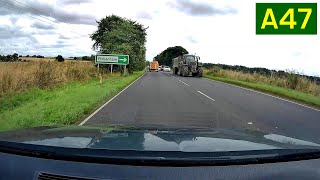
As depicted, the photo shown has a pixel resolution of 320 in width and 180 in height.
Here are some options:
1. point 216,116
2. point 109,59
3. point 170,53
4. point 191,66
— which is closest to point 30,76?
point 216,116

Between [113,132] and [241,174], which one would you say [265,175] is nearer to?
[241,174]

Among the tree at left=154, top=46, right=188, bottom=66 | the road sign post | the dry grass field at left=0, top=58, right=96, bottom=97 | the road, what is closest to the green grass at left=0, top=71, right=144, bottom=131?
the road

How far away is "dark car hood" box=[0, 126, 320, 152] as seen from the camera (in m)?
3.51

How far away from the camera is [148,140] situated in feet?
12.6

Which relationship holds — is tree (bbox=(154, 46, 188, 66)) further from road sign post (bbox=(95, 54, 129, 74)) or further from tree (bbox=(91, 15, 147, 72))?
road sign post (bbox=(95, 54, 129, 74))

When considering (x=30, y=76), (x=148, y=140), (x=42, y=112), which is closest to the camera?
(x=148, y=140)

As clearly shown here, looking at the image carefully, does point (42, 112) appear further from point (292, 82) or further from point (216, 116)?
point (292, 82)

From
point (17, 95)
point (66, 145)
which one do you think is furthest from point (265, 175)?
point (17, 95)

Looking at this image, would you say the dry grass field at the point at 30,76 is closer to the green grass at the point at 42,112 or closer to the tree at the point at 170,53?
the green grass at the point at 42,112

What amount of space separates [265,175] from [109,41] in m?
60.0

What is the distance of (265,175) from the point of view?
10.3 feet

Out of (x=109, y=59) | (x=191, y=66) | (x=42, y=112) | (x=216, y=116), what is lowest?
(x=216, y=116)

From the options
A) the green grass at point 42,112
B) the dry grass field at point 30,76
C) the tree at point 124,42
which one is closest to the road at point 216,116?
the green grass at point 42,112

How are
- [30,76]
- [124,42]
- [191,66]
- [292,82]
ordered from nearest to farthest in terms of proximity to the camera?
[30,76] < [292,82] < [191,66] < [124,42]
